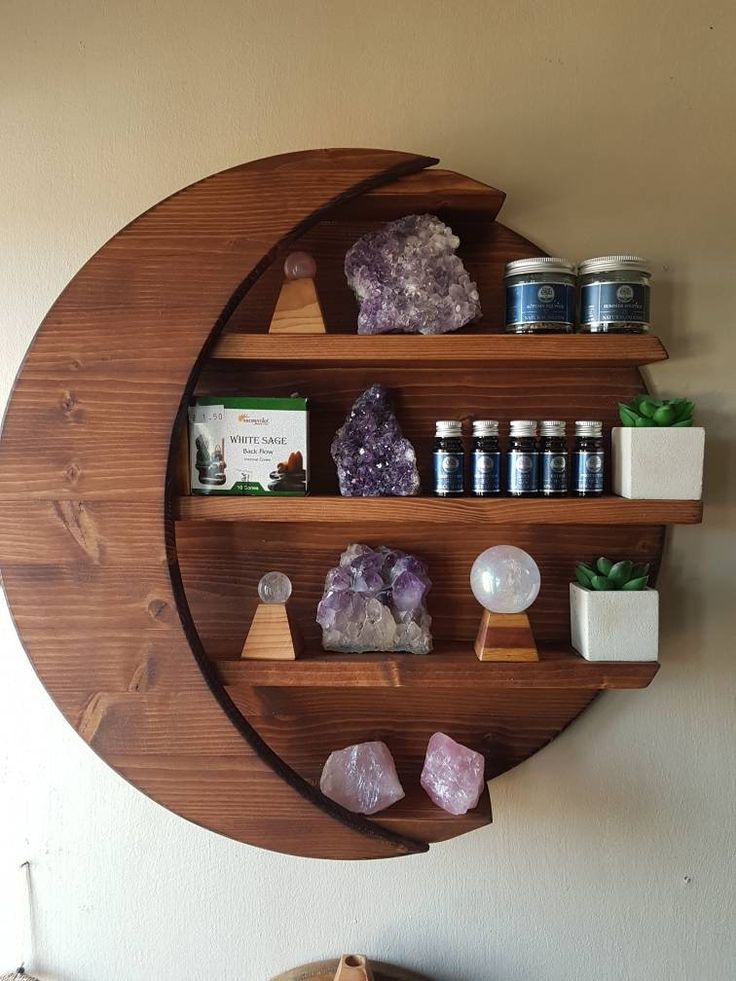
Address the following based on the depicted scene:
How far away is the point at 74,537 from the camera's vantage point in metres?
1.05

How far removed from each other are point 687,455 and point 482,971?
90 cm

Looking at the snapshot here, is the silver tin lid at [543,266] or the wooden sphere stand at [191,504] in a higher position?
the silver tin lid at [543,266]

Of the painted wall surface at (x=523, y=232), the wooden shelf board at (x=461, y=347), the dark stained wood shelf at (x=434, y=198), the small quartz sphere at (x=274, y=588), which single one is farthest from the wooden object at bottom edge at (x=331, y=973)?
the dark stained wood shelf at (x=434, y=198)

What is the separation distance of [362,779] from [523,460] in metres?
0.52

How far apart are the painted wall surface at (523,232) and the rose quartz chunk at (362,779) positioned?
0.22 meters

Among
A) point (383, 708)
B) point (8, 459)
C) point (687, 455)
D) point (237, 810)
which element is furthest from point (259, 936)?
point (687, 455)

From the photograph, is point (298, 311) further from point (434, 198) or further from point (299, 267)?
point (434, 198)

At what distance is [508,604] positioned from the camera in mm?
1033

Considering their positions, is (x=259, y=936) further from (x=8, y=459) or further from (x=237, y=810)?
(x=8, y=459)

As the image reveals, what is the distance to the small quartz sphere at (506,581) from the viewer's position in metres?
1.03

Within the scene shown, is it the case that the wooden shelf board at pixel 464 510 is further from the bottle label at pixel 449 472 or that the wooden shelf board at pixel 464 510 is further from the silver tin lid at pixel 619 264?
the silver tin lid at pixel 619 264

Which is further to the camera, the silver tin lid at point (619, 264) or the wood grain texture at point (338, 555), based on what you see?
the wood grain texture at point (338, 555)

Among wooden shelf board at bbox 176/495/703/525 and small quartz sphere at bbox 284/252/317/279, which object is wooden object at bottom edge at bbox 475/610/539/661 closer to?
wooden shelf board at bbox 176/495/703/525

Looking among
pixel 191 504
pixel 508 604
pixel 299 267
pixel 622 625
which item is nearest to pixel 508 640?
pixel 508 604
